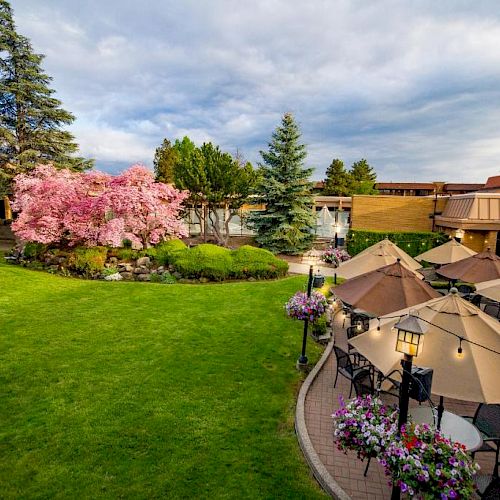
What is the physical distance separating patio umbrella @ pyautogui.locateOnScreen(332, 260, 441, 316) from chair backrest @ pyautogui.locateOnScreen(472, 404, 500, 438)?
2374 millimetres

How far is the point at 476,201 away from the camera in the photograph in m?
18.4

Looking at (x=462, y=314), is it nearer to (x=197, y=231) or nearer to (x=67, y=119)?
(x=197, y=231)

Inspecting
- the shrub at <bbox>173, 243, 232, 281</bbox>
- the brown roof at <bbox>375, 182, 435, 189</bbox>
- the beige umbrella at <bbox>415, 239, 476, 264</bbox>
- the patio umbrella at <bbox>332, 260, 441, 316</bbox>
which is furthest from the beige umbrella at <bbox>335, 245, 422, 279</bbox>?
the brown roof at <bbox>375, 182, 435, 189</bbox>

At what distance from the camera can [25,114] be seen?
76.7 ft

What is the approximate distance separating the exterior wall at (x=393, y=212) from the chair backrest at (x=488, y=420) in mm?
19461

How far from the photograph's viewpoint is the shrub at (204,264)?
620 inches

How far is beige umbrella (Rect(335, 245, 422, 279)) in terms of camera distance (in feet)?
33.9

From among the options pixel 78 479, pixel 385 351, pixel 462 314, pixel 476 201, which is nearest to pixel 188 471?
pixel 78 479

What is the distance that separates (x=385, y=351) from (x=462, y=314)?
1210 mm

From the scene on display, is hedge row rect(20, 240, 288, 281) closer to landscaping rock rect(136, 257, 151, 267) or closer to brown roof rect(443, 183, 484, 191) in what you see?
landscaping rock rect(136, 257, 151, 267)

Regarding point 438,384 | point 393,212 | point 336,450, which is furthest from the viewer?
point 393,212

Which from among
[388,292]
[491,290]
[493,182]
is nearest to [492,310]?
[491,290]

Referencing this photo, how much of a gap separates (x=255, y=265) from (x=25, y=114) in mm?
20292

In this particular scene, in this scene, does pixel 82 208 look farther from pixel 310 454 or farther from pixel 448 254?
pixel 448 254
